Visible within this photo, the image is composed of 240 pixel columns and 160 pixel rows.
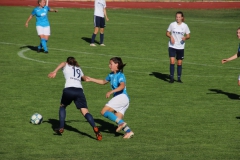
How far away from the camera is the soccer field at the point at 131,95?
47.5 feet

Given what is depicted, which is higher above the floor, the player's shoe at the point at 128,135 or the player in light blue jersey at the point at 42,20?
the player in light blue jersey at the point at 42,20

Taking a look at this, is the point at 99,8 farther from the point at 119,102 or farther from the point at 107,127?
the point at 119,102

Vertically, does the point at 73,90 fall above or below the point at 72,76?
below

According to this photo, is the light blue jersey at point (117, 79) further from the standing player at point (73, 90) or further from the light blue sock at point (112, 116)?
the standing player at point (73, 90)

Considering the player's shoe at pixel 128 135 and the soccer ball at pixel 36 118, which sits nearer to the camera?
the player's shoe at pixel 128 135

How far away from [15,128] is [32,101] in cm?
339

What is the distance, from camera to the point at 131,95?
68.1ft

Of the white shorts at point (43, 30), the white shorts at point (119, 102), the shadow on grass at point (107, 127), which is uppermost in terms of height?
the white shorts at point (119, 102)

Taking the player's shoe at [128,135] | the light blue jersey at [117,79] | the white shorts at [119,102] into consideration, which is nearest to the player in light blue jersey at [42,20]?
the light blue jersey at [117,79]

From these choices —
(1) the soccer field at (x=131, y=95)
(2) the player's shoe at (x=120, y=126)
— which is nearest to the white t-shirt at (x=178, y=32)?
(1) the soccer field at (x=131, y=95)

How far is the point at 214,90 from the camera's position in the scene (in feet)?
71.4

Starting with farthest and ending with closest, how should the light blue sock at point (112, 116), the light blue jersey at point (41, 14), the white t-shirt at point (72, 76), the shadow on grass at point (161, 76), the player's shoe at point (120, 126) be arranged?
the light blue jersey at point (41, 14), the shadow on grass at point (161, 76), the white t-shirt at point (72, 76), the light blue sock at point (112, 116), the player's shoe at point (120, 126)

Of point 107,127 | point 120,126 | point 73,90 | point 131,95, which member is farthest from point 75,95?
point 131,95

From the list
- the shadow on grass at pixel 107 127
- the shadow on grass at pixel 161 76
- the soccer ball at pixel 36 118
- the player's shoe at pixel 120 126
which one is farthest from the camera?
the shadow on grass at pixel 161 76
